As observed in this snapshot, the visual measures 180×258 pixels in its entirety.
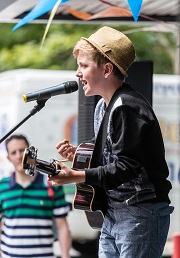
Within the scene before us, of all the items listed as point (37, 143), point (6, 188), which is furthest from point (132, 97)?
point (37, 143)

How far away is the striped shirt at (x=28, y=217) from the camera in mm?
6695

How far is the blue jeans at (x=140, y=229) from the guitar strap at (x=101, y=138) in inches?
10.5

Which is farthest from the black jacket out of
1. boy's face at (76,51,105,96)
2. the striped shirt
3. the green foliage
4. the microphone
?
the green foliage

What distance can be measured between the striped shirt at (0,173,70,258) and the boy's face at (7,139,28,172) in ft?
0.65

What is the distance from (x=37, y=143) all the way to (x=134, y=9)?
26.0 feet

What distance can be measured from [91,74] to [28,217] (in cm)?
271

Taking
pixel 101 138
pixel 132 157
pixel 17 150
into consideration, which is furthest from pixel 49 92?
pixel 17 150

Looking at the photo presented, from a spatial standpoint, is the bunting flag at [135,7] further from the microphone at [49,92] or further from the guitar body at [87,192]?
the guitar body at [87,192]

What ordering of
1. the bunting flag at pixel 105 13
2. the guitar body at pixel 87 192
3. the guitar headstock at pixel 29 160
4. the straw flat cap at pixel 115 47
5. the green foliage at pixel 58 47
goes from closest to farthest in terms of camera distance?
the guitar headstock at pixel 29 160 < the straw flat cap at pixel 115 47 < the guitar body at pixel 87 192 < the bunting flag at pixel 105 13 < the green foliage at pixel 58 47

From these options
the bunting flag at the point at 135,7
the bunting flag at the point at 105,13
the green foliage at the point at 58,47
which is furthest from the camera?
the green foliage at the point at 58,47

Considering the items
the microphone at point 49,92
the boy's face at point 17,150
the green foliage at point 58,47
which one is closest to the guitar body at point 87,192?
the microphone at point 49,92

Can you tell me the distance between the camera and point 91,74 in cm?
427

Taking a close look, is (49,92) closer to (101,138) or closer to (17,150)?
(101,138)

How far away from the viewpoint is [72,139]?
1248 centimetres
